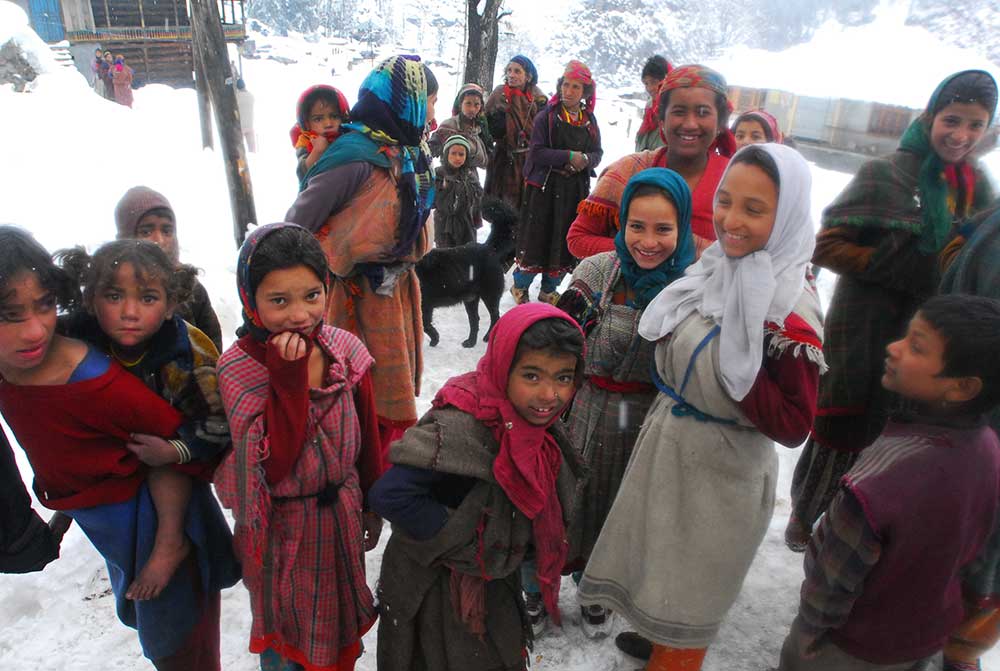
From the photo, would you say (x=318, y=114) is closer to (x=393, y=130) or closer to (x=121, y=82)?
(x=393, y=130)

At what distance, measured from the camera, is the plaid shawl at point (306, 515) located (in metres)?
1.58

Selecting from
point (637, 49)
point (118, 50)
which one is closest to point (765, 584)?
point (118, 50)

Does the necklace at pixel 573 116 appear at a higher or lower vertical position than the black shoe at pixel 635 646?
higher

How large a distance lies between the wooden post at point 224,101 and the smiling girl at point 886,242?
5.44m

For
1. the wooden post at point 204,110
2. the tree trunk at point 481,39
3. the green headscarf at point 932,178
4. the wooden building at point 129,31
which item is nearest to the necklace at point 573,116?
the green headscarf at point 932,178

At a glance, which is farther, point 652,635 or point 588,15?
point 588,15

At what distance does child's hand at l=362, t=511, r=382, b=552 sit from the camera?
197 cm

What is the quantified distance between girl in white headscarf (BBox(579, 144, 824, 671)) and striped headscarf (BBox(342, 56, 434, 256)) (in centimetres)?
143

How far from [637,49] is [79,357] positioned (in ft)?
153

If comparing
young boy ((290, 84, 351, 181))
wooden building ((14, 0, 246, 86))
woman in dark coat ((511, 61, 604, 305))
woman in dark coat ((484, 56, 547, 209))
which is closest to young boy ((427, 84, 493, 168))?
woman in dark coat ((484, 56, 547, 209))

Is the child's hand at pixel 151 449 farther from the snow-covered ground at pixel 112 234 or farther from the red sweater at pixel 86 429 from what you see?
A: the snow-covered ground at pixel 112 234

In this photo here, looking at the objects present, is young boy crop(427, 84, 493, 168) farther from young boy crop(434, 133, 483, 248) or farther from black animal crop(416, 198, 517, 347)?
black animal crop(416, 198, 517, 347)

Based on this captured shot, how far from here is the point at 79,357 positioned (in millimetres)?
1486

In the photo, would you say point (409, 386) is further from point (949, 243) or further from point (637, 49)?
point (637, 49)
